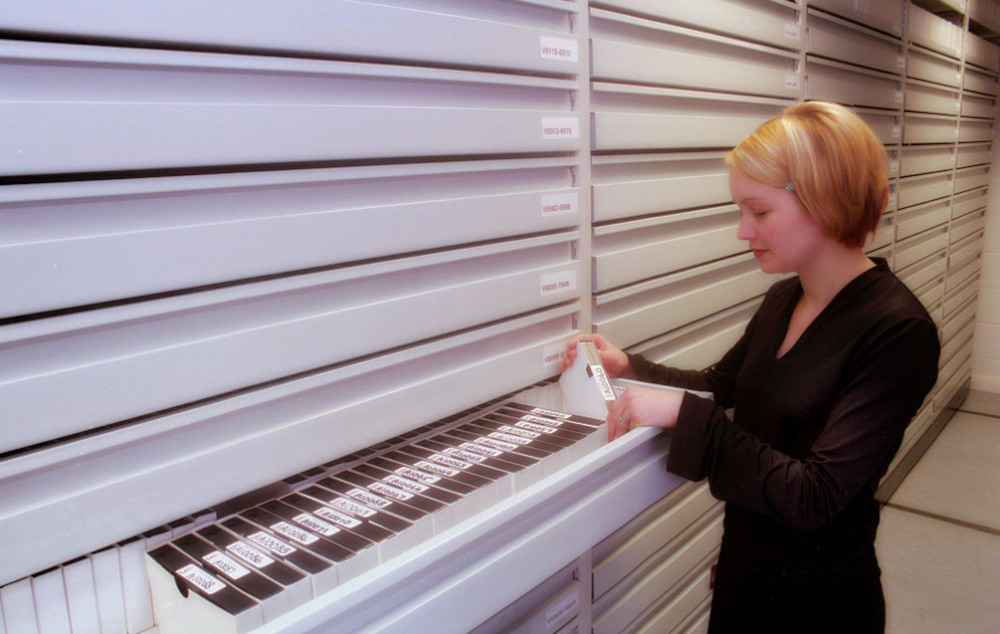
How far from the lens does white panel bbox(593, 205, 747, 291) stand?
6.06ft

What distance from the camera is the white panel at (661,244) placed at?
1.85 meters

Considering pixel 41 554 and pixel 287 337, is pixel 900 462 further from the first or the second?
pixel 41 554

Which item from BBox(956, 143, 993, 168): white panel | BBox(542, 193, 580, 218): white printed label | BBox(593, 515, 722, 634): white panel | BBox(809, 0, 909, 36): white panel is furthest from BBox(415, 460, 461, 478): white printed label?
BBox(956, 143, 993, 168): white panel

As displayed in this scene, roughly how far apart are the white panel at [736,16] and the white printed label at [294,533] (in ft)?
4.66

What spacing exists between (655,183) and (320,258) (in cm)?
114

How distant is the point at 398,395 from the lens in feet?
4.43

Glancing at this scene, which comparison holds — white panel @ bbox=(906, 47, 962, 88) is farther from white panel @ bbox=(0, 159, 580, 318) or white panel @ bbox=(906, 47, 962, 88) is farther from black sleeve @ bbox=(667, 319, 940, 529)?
white panel @ bbox=(0, 159, 580, 318)

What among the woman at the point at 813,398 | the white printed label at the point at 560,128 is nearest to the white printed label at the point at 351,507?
the woman at the point at 813,398

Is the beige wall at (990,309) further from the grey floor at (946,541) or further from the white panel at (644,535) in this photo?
the white panel at (644,535)

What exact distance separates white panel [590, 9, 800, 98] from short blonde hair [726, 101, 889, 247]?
1.69 ft

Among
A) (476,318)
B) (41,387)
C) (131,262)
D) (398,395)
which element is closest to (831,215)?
(476,318)

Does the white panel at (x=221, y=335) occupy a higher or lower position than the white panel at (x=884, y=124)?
lower

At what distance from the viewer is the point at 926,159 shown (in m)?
4.02

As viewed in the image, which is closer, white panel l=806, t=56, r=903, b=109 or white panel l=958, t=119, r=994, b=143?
white panel l=806, t=56, r=903, b=109
